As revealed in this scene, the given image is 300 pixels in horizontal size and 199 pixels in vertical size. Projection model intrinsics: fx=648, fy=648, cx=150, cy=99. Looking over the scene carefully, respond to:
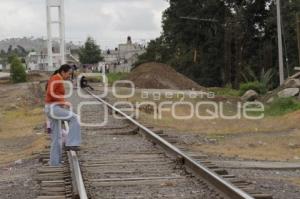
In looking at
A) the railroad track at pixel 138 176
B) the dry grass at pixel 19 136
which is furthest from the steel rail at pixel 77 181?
the dry grass at pixel 19 136

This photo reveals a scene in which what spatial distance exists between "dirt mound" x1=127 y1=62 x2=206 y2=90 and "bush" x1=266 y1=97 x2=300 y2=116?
21784 millimetres

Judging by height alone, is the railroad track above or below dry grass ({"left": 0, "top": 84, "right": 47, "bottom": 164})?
Result: above

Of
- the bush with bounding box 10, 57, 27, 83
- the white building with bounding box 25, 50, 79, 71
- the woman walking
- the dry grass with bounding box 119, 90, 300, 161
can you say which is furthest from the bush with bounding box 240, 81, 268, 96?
the white building with bounding box 25, 50, 79, 71

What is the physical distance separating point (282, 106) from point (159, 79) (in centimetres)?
2615

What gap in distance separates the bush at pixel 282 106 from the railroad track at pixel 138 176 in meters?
10.5

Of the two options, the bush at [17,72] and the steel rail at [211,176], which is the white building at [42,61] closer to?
the bush at [17,72]

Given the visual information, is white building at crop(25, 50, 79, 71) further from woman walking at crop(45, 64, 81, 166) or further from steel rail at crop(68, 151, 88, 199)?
steel rail at crop(68, 151, 88, 199)

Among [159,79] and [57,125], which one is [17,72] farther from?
[57,125]

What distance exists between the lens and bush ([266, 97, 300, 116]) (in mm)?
23281

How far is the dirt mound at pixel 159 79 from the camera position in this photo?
48.8m

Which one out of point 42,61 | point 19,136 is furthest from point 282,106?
point 42,61

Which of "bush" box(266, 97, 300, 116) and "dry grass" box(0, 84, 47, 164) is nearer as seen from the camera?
"dry grass" box(0, 84, 47, 164)

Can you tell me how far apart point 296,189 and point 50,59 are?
108 m

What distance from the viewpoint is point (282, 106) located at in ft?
80.6
